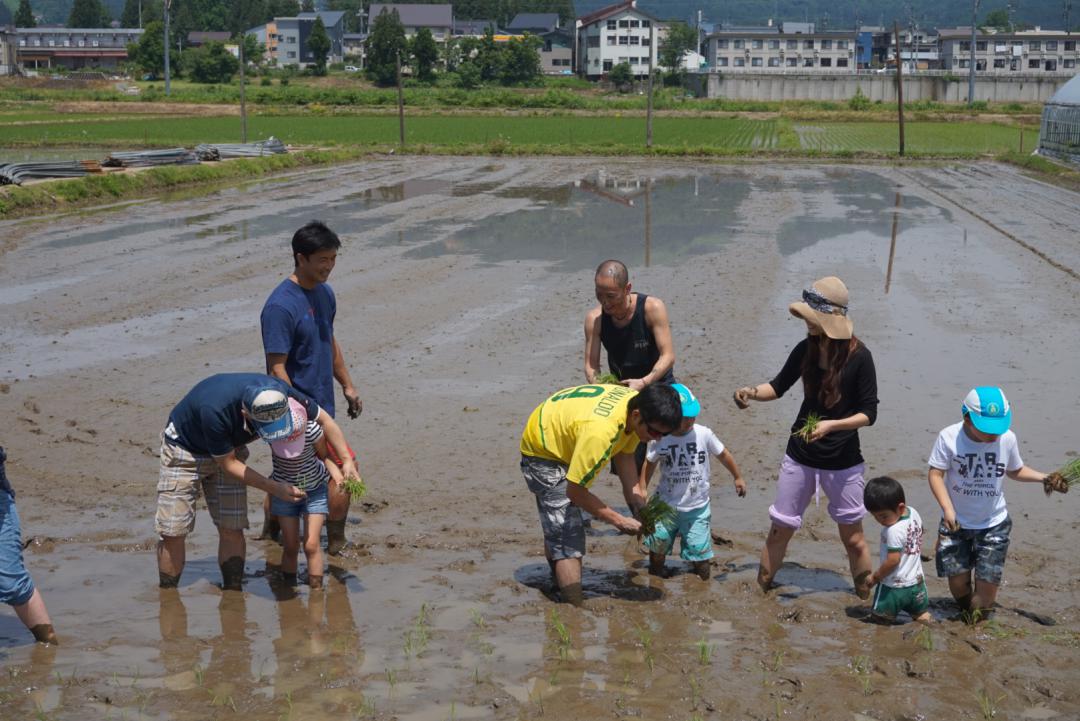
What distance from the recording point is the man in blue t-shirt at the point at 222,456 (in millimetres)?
5570

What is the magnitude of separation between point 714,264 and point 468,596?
40.7ft

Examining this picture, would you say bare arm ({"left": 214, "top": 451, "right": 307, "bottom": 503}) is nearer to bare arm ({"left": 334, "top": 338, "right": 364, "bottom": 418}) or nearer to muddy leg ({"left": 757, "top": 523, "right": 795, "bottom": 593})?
bare arm ({"left": 334, "top": 338, "right": 364, "bottom": 418})

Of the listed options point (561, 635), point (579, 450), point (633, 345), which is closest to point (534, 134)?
point (633, 345)

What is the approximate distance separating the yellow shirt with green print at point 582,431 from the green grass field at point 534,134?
39.2 m

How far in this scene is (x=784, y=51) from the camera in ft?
401

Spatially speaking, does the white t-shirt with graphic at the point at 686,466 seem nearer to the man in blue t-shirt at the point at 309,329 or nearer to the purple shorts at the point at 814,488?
the purple shorts at the point at 814,488

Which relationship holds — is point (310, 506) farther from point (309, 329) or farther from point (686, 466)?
point (686, 466)

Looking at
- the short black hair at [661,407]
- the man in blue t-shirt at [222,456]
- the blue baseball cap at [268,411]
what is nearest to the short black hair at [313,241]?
the man in blue t-shirt at [222,456]

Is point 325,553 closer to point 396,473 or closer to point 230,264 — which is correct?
Result: point 396,473

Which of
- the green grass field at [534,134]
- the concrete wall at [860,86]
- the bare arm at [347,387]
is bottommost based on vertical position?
the bare arm at [347,387]

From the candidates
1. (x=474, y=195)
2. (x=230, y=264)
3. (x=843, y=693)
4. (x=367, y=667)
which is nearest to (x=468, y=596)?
(x=367, y=667)

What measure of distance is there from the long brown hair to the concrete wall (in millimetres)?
86663

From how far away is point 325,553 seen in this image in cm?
677

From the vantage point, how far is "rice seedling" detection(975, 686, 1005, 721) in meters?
4.85
